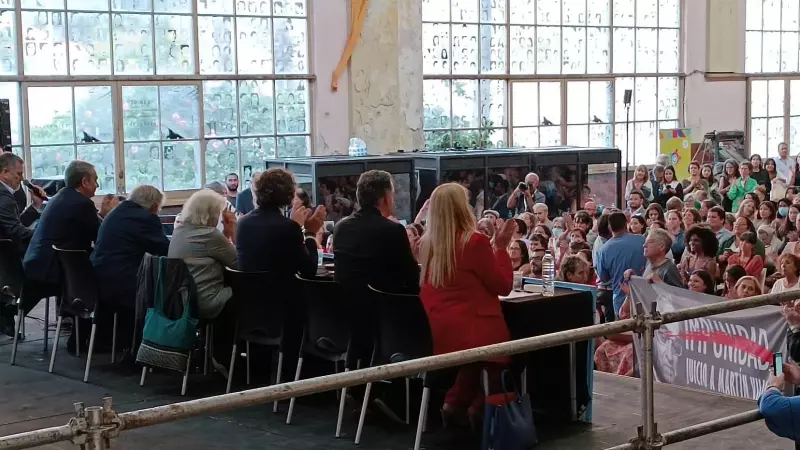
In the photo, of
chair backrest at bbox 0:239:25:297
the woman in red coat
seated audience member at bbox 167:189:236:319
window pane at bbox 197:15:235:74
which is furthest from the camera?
window pane at bbox 197:15:235:74

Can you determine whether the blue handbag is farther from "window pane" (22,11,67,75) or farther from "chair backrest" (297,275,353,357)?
"window pane" (22,11,67,75)

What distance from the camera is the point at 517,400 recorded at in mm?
5871

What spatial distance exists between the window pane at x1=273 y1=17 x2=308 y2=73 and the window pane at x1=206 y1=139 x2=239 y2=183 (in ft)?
4.70

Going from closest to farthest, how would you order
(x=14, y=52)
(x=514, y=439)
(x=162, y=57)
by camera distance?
(x=514, y=439), (x=14, y=52), (x=162, y=57)

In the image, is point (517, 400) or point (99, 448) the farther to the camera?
point (517, 400)

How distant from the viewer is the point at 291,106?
58.4 feet

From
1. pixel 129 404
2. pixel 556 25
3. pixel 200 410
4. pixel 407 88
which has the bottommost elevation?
pixel 129 404

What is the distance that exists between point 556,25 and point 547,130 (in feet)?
6.55

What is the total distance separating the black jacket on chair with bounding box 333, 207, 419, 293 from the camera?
254 inches

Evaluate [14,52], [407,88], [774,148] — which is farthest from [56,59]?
[774,148]

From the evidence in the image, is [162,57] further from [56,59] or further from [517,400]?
[517,400]

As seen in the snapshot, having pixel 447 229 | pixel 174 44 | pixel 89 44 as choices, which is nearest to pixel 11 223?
pixel 447 229

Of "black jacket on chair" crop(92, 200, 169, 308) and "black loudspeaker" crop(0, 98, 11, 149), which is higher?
"black loudspeaker" crop(0, 98, 11, 149)

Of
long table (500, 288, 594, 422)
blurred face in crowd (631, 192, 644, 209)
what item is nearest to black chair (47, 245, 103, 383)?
long table (500, 288, 594, 422)
